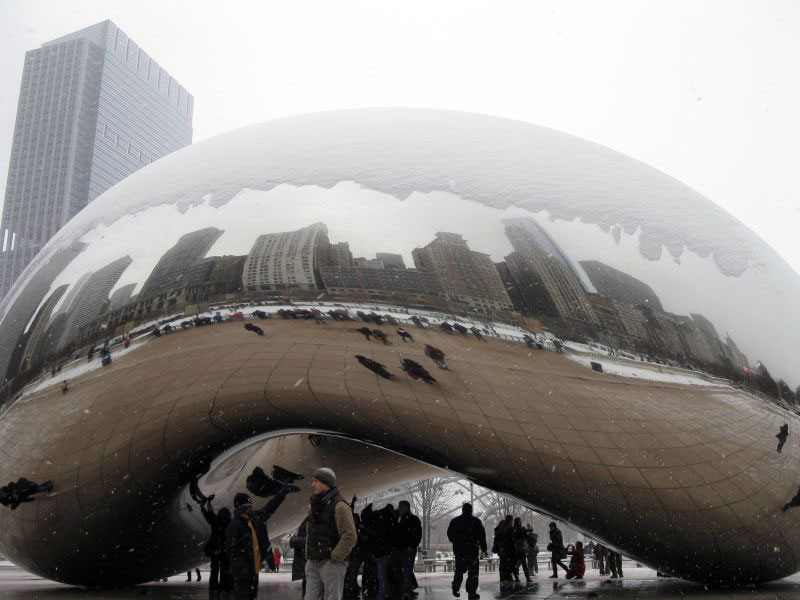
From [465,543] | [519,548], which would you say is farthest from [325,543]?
[519,548]

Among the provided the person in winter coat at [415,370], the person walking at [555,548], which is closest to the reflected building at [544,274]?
the person in winter coat at [415,370]

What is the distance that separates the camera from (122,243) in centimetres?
468

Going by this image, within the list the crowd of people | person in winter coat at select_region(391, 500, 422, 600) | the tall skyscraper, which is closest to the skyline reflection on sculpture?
the crowd of people

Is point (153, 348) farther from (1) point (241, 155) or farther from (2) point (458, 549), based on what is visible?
(2) point (458, 549)

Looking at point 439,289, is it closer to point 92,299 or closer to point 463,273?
point 463,273

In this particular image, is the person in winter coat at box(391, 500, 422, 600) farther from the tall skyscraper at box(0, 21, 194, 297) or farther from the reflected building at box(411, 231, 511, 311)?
the tall skyscraper at box(0, 21, 194, 297)

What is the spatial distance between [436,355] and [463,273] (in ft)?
1.62

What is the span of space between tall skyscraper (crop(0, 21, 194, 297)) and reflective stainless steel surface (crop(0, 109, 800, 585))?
112692 mm

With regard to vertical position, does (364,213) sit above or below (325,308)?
above

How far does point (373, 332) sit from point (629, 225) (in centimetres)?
182

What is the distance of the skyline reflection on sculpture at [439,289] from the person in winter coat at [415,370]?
0.31 m

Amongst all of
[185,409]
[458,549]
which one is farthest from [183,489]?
[458,549]

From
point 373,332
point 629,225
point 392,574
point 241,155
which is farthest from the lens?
point 392,574

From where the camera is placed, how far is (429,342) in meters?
4.06
